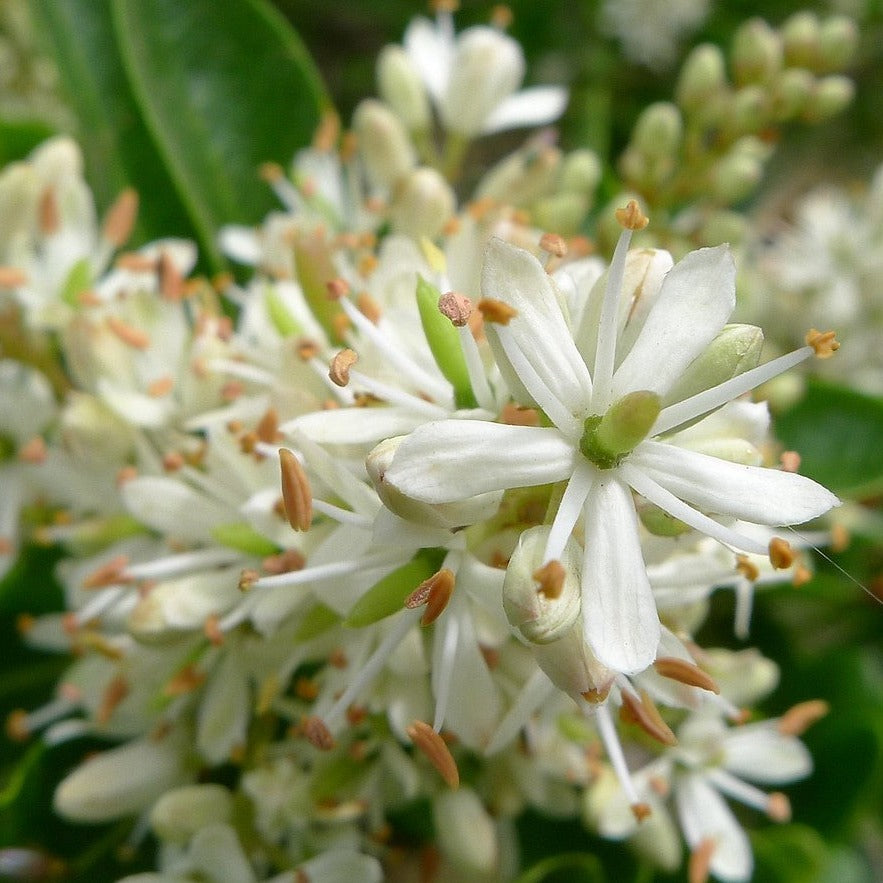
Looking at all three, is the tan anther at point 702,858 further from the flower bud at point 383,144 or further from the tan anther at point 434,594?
the flower bud at point 383,144

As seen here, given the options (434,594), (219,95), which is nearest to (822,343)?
(434,594)

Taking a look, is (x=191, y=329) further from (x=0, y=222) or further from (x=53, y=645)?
(x=53, y=645)

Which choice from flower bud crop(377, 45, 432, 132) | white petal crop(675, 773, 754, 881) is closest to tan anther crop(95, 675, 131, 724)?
white petal crop(675, 773, 754, 881)

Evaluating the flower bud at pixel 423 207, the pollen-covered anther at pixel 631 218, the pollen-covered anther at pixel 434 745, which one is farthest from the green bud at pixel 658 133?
the pollen-covered anther at pixel 434 745

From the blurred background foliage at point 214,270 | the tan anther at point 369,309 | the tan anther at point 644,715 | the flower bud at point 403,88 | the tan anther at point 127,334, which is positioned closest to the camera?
the tan anther at point 644,715

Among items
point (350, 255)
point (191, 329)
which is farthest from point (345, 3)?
point (191, 329)
